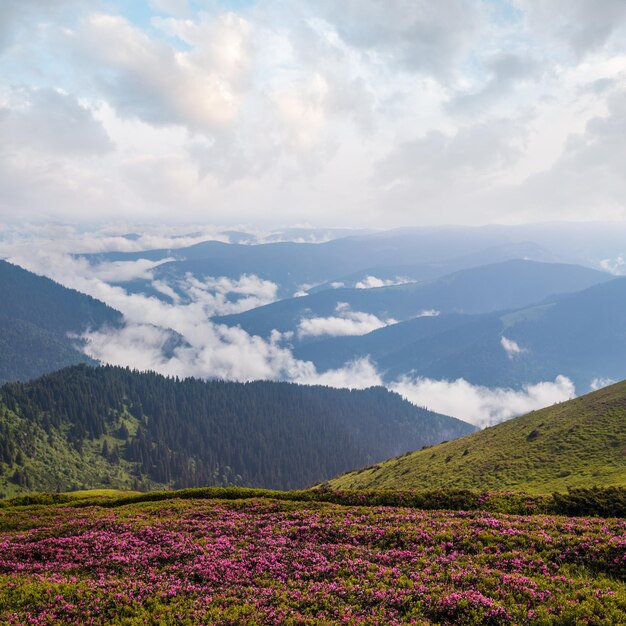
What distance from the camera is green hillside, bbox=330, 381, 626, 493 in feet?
218

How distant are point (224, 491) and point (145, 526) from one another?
55.1ft

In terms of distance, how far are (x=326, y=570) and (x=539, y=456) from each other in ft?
233

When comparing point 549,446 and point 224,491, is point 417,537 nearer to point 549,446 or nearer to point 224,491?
point 224,491

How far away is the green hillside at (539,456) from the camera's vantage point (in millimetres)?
66500

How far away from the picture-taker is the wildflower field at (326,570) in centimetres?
1997

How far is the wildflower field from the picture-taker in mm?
19969

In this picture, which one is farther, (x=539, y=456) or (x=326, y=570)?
(x=539, y=456)

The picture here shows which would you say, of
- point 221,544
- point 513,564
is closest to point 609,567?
point 513,564

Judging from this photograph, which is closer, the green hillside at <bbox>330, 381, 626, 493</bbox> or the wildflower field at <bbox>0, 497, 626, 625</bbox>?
the wildflower field at <bbox>0, 497, 626, 625</bbox>

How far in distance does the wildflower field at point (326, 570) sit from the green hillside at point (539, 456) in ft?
128

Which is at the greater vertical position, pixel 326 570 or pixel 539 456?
pixel 326 570

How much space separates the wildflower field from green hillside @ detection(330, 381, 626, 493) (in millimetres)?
39045

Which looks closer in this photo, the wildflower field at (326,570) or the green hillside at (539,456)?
the wildflower field at (326,570)

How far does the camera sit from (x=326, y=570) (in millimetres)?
24719
